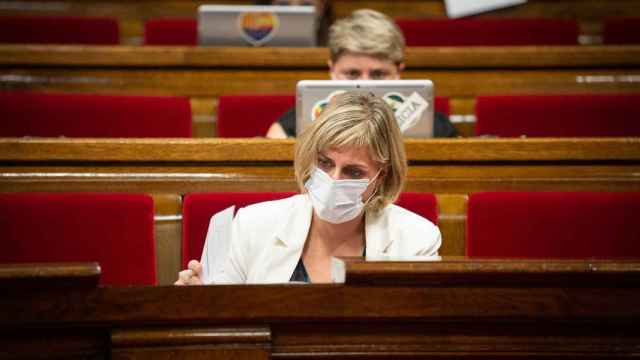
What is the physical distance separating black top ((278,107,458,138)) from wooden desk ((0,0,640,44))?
1.47 feet

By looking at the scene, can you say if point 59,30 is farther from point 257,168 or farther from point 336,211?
point 336,211

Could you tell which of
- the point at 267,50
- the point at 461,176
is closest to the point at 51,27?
the point at 267,50

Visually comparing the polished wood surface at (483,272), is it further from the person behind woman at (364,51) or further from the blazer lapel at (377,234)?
the person behind woman at (364,51)

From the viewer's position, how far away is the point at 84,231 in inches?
26.5

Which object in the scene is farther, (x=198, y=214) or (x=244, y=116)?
(x=244, y=116)

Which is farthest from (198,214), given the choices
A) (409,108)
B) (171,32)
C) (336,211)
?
(171,32)

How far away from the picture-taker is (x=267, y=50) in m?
1.08

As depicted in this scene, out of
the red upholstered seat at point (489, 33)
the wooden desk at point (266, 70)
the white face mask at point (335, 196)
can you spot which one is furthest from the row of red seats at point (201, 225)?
the red upholstered seat at point (489, 33)

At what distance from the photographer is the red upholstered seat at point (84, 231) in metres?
0.67

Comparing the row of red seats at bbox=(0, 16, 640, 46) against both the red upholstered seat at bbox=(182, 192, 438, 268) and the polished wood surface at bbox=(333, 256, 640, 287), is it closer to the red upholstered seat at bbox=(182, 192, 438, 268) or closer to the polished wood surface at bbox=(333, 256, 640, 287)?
the red upholstered seat at bbox=(182, 192, 438, 268)

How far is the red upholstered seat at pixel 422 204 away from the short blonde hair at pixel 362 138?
65 millimetres

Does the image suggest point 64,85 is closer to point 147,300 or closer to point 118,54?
→ point 118,54

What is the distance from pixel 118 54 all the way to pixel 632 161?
22.8 inches

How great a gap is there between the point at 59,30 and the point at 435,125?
1.90ft
